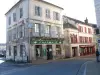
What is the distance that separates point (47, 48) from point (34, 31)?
4.33 metres

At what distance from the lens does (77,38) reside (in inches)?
1550

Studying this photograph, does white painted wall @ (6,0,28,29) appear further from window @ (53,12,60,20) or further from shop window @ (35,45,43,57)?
window @ (53,12,60,20)

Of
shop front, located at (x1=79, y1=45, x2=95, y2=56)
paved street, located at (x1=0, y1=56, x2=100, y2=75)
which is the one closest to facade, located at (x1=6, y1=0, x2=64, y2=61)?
paved street, located at (x1=0, y1=56, x2=100, y2=75)

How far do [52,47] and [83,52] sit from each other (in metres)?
14.8

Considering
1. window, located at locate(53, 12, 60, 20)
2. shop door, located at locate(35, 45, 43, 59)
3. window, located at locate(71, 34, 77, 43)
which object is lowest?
shop door, located at locate(35, 45, 43, 59)

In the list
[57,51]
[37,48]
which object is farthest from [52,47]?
[37,48]

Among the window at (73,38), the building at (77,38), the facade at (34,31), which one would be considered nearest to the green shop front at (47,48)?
the facade at (34,31)

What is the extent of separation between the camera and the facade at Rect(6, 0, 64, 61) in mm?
26156

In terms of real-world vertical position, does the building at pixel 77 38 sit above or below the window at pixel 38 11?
below

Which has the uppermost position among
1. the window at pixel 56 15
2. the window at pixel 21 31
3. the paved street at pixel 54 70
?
the window at pixel 56 15

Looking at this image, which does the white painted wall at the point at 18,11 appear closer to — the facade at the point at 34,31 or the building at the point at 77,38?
the facade at the point at 34,31

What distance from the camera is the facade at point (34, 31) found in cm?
2616

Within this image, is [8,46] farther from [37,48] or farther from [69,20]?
[69,20]

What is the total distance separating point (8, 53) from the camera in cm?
3416
